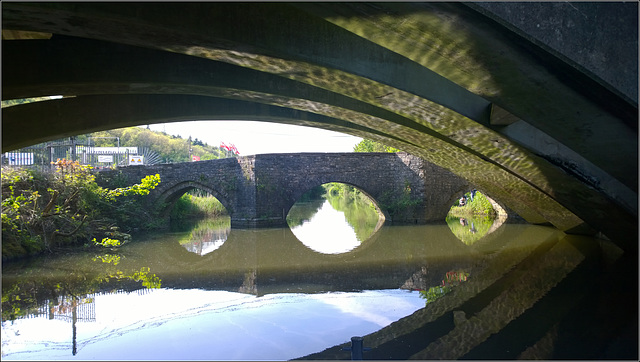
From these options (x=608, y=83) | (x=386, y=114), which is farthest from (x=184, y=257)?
(x=608, y=83)

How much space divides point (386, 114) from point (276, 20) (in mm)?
3356

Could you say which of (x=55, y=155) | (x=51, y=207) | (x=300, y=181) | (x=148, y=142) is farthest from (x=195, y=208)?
(x=148, y=142)

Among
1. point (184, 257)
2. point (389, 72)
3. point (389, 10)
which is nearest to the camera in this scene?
point (389, 10)

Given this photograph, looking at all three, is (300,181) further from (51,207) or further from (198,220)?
(51,207)

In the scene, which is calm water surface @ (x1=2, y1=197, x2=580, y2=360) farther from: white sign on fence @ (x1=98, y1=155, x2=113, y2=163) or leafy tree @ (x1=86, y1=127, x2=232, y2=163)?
leafy tree @ (x1=86, y1=127, x2=232, y2=163)

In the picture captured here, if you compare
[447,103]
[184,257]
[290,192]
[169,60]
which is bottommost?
[184,257]

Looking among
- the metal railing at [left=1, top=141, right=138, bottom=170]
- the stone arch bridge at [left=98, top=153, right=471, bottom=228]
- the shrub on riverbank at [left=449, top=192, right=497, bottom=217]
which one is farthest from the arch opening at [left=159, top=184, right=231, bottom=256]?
the shrub on riverbank at [left=449, top=192, right=497, bottom=217]

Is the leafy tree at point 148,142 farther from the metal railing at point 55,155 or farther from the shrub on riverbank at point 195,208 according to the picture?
the shrub on riverbank at point 195,208

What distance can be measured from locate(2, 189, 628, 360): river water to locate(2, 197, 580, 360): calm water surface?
18mm

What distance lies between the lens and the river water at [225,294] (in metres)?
4.24

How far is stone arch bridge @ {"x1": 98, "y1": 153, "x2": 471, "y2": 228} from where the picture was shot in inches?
672

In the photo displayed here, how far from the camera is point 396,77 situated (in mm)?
5172

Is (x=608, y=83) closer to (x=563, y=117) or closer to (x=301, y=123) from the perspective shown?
(x=563, y=117)

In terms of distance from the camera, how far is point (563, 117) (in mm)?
4520
